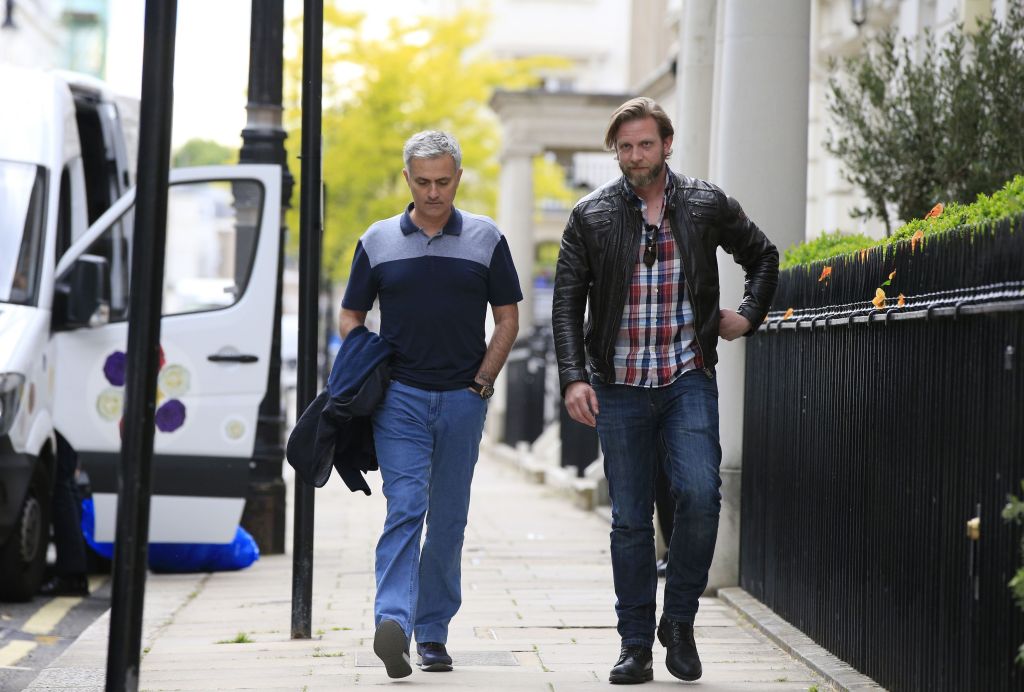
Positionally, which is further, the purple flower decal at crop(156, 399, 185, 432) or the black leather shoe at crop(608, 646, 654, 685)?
the purple flower decal at crop(156, 399, 185, 432)

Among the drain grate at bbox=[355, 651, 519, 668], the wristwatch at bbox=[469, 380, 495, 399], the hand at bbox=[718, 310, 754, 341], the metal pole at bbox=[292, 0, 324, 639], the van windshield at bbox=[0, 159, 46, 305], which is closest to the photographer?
the hand at bbox=[718, 310, 754, 341]

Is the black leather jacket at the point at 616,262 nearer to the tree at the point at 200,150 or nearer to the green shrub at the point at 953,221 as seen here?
the green shrub at the point at 953,221

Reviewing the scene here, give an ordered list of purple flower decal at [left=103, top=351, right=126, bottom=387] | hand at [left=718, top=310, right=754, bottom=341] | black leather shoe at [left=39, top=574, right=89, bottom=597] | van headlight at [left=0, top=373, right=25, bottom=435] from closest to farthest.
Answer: hand at [left=718, top=310, right=754, bottom=341] → van headlight at [left=0, top=373, right=25, bottom=435] → purple flower decal at [left=103, top=351, right=126, bottom=387] → black leather shoe at [left=39, top=574, right=89, bottom=597]

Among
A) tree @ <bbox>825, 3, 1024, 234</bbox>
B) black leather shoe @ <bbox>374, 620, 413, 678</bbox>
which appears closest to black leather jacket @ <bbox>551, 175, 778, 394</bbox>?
black leather shoe @ <bbox>374, 620, 413, 678</bbox>

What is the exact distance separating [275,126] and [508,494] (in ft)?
20.2

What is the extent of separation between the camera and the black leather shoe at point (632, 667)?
5.77 meters

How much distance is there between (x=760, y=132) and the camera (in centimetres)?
805

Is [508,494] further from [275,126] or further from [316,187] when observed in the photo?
[316,187]

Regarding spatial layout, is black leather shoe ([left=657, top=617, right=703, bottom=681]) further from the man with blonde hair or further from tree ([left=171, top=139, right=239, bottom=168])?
tree ([left=171, top=139, right=239, bottom=168])

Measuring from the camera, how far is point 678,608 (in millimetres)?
5727

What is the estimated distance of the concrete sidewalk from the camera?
5992 millimetres

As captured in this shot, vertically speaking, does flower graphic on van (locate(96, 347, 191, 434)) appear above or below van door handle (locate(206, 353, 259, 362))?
below

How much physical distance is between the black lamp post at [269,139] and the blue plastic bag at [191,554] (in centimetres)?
88

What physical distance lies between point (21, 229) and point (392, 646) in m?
4.71
